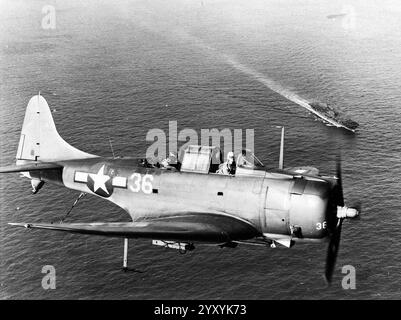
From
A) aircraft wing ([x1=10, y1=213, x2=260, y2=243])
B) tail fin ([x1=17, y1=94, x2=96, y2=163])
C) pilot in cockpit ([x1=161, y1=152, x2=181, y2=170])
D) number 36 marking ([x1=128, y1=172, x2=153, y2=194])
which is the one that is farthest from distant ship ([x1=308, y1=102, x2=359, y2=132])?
aircraft wing ([x1=10, y1=213, x2=260, y2=243])

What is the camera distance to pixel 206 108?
87812mm

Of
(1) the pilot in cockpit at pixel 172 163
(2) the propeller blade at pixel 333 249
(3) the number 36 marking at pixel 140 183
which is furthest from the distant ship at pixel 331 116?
(3) the number 36 marking at pixel 140 183

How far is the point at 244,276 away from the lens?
166 feet

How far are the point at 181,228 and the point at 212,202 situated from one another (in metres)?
2.34

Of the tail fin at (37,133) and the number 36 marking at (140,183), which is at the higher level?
the tail fin at (37,133)

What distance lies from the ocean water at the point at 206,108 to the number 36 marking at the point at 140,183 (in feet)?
95.0

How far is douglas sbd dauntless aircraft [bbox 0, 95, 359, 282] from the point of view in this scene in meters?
19.4

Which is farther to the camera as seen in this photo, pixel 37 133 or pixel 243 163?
pixel 37 133

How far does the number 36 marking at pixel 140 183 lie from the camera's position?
2306 cm

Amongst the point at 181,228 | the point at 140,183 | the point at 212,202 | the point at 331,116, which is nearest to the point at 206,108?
the point at 331,116

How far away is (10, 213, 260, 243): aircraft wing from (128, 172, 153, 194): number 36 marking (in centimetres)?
229

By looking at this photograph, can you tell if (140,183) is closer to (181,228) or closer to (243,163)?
(181,228)

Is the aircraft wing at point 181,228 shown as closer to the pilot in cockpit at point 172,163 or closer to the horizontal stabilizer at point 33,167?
the pilot in cockpit at point 172,163

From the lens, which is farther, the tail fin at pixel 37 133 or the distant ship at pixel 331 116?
the distant ship at pixel 331 116
